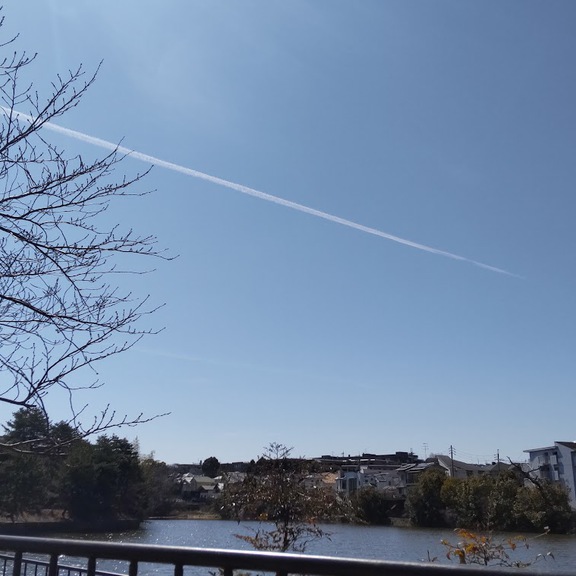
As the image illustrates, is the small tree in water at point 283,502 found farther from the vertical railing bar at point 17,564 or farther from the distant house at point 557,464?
the distant house at point 557,464

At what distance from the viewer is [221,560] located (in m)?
2.19

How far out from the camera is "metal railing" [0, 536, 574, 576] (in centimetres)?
181

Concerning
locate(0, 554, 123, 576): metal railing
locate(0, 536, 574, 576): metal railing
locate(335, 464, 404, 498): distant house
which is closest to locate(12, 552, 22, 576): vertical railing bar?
locate(0, 536, 574, 576): metal railing

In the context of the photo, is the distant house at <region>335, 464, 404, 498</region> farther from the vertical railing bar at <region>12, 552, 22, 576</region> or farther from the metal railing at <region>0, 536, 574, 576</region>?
the metal railing at <region>0, 536, 574, 576</region>

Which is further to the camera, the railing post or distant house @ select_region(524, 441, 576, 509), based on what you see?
distant house @ select_region(524, 441, 576, 509)

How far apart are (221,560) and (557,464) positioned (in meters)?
48.3

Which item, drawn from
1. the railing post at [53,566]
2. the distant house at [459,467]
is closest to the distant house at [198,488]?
the distant house at [459,467]

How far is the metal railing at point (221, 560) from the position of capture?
5.95ft

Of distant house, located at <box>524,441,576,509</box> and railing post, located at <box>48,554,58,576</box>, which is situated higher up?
distant house, located at <box>524,441,576,509</box>

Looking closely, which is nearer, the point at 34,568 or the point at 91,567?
the point at 91,567

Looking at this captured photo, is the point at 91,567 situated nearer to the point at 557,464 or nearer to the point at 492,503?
the point at 492,503

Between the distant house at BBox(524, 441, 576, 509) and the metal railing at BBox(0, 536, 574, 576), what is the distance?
44256 mm

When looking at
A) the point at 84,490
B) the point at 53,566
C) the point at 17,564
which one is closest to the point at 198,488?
the point at 84,490

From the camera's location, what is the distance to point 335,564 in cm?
196
